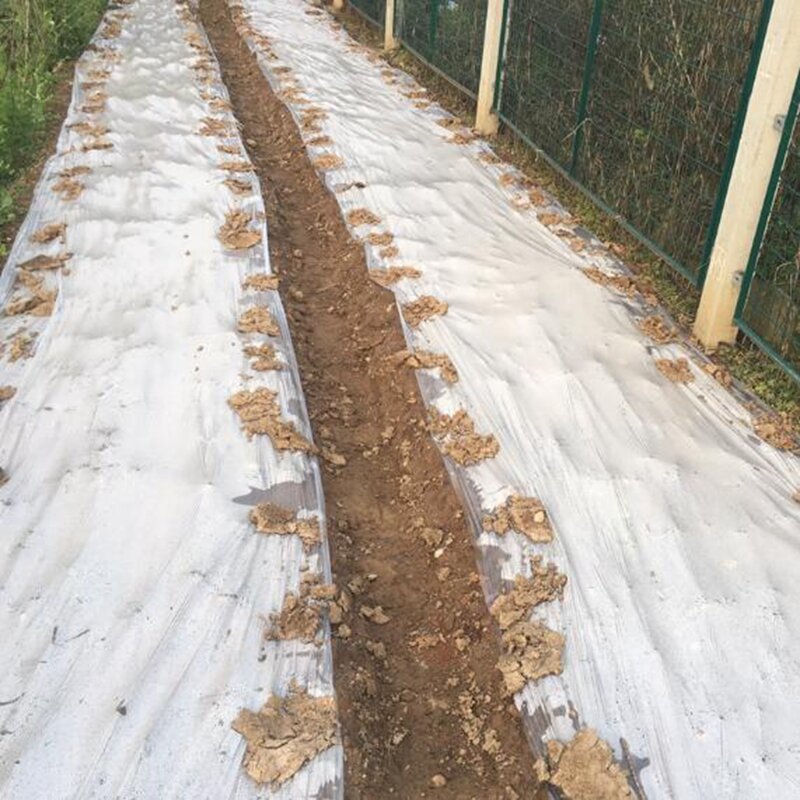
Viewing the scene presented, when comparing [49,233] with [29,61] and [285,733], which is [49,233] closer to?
[285,733]

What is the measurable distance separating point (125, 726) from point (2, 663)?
15.3 inches

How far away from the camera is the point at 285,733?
1.86 metres

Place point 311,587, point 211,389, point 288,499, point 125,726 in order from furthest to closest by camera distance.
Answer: point 211,389, point 288,499, point 311,587, point 125,726

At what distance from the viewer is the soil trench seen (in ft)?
6.42

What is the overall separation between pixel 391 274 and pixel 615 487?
68.6 inches

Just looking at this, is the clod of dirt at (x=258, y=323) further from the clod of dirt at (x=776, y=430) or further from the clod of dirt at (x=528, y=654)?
the clod of dirt at (x=776, y=430)

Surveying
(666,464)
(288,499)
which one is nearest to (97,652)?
(288,499)

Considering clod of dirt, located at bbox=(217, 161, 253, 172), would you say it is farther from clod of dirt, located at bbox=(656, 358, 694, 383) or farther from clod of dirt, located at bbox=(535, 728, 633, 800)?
clod of dirt, located at bbox=(535, 728, 633, 800)

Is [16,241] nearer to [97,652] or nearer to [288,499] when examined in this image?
[288,499]

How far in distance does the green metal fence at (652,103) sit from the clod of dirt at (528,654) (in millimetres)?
2126

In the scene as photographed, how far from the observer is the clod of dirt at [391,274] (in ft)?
12.6

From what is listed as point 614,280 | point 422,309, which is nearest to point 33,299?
point 422,309

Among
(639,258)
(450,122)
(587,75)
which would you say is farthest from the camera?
(450,122)

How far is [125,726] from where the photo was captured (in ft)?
6.07
